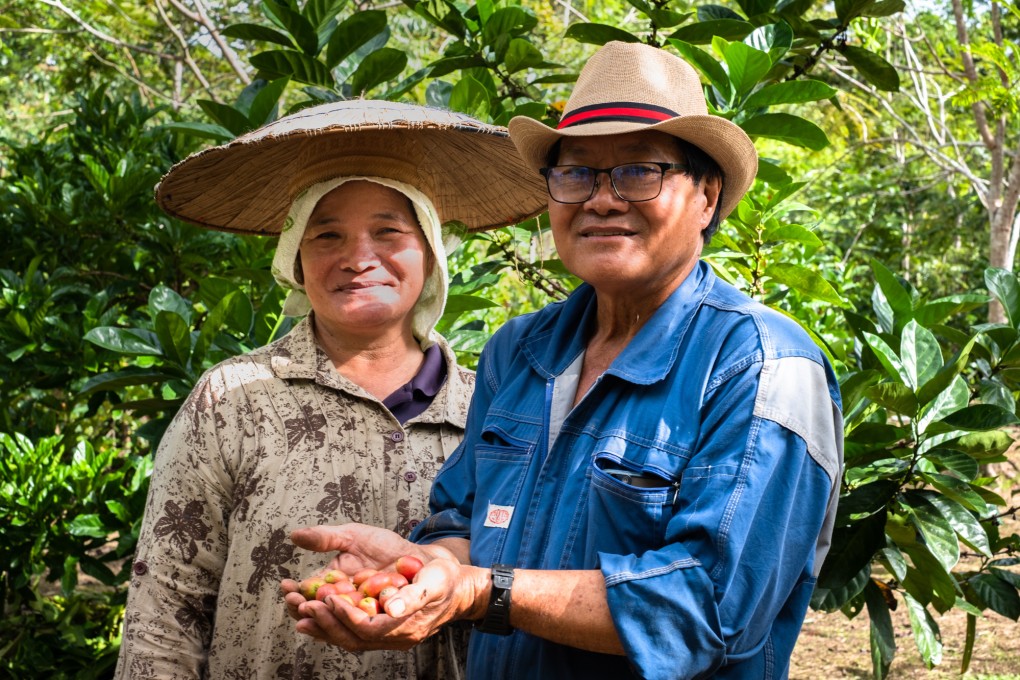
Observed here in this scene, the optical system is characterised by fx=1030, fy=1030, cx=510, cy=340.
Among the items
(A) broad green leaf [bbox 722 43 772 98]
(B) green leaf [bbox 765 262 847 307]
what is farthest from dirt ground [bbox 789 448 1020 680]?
(A) broad green leaf [bbox 722 43 772 98]

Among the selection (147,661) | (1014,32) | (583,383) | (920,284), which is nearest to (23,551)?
(147,661)

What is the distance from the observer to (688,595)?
1.47 meters

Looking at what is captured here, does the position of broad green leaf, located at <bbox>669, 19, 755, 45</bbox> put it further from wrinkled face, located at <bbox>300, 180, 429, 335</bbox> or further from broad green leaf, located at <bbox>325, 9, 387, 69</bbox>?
wrinkled face, located at <bbox>300, 180, 429, 335</bbox>

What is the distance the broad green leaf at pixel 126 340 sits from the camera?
2.82 metres

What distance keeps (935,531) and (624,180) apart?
127cm

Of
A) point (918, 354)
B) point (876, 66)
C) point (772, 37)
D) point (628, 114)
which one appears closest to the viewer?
point (628, 114)

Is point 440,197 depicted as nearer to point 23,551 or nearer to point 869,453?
point 869,453

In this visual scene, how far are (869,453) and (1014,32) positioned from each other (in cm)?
979

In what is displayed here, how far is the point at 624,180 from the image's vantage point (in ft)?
5.68

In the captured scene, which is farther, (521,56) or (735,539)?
(521,56)

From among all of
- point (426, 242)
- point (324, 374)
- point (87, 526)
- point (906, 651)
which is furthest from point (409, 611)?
point (906, 651)

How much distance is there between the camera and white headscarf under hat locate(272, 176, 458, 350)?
7.33ft

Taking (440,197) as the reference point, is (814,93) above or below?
above

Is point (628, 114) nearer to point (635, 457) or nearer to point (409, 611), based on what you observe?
point (635, 457)
